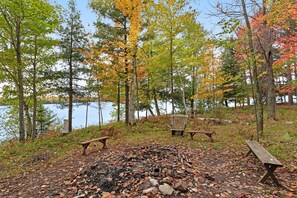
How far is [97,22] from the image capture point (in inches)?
432

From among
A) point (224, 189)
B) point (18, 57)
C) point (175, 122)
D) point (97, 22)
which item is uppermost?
point (97, 22)

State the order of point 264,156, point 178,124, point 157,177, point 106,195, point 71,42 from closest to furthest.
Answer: point 106,195, point 157,177, point 264,156, point 178,124, point 71,42

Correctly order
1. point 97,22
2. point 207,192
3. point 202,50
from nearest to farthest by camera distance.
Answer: point 207,192, point 97,22, point 202,50

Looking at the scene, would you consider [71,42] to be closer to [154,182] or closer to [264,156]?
[154,182]

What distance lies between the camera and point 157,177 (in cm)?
390

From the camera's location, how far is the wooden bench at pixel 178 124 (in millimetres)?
8645

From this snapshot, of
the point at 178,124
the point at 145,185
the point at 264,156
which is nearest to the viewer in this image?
the point at 145,185

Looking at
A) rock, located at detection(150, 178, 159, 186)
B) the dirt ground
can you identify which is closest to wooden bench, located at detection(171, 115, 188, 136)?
the dirt ground

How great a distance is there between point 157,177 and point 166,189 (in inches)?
19.9

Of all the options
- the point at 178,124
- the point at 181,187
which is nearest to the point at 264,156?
the point at 181,187

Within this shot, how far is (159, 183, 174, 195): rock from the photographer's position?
11.0 feet

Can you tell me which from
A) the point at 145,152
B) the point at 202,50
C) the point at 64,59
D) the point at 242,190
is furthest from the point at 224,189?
the point at 202,50

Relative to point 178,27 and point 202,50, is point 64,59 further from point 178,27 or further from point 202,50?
point 202,50

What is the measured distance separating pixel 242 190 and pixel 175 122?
567 centimetres
